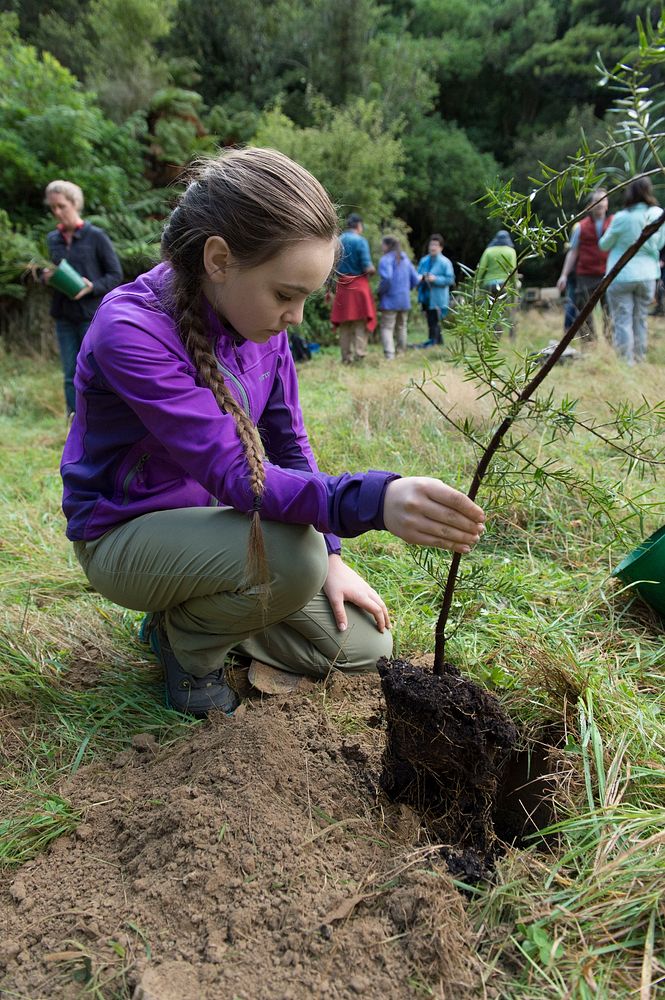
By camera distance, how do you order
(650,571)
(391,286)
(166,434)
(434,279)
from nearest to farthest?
1. (166,434)
2. (650,571)
3. (391,286)
4. (434,279)

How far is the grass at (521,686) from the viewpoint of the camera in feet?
3.67

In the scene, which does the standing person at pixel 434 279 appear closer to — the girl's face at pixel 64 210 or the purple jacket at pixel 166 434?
the girl's face at pixel 64 210

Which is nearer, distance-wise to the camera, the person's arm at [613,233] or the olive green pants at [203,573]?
the olive green pants at [203,573]

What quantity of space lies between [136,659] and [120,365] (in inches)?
38.5

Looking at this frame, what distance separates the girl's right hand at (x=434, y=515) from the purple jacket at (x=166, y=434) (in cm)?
6

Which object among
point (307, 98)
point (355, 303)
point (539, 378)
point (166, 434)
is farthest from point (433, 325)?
point (307, 98)

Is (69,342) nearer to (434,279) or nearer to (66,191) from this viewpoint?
(66,191)

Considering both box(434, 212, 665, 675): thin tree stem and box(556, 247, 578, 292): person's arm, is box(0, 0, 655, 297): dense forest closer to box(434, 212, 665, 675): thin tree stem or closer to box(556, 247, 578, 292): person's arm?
box(556, 247, 578, 292): person's arm

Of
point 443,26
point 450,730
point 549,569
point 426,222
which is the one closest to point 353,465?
point 549,569

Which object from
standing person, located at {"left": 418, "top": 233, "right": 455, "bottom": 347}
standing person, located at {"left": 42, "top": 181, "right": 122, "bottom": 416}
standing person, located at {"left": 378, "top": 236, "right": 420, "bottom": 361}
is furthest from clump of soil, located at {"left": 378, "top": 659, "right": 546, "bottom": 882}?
standing person, located at {"left": 418, "top": 233, "right": 455, "bottom": 347}

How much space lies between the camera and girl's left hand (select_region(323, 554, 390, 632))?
189 cm

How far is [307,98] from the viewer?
1656 centimetres

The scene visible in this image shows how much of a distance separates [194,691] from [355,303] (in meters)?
7.36

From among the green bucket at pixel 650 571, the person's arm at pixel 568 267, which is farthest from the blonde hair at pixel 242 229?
the person's arm at pixel 568 267
